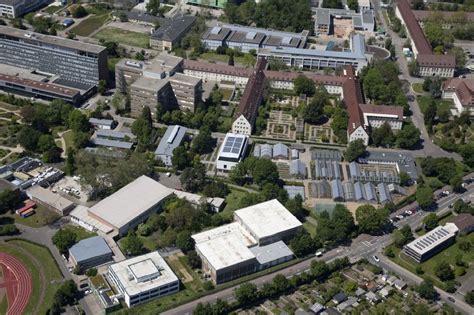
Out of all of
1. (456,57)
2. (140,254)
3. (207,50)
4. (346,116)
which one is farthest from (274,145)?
(456,57)

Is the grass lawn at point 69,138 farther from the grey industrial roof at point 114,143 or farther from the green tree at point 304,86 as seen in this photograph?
the green tree at point 304,86

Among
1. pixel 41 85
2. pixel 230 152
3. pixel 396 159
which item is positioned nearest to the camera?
pixel 230 152

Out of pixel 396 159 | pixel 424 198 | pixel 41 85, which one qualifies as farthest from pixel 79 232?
pixel 396 159

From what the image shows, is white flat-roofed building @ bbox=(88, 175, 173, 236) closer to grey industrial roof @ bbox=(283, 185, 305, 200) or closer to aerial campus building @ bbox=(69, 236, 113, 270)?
aerial campus building @ bbox=(69, 236, 113, 270)

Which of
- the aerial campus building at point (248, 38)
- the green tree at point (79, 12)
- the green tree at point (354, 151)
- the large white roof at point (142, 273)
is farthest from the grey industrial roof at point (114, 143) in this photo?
the green tree at point (79, 12)

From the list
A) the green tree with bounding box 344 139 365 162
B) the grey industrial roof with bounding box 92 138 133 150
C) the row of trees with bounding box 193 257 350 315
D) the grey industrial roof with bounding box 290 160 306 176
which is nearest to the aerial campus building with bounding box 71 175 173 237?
the grey industrial roof with bounding box 92 138 133 150

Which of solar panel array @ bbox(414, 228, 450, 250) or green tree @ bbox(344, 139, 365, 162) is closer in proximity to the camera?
solar panel array @ bbox(414, 228, 450, 250)

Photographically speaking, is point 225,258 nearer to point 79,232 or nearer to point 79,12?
point 79,232
